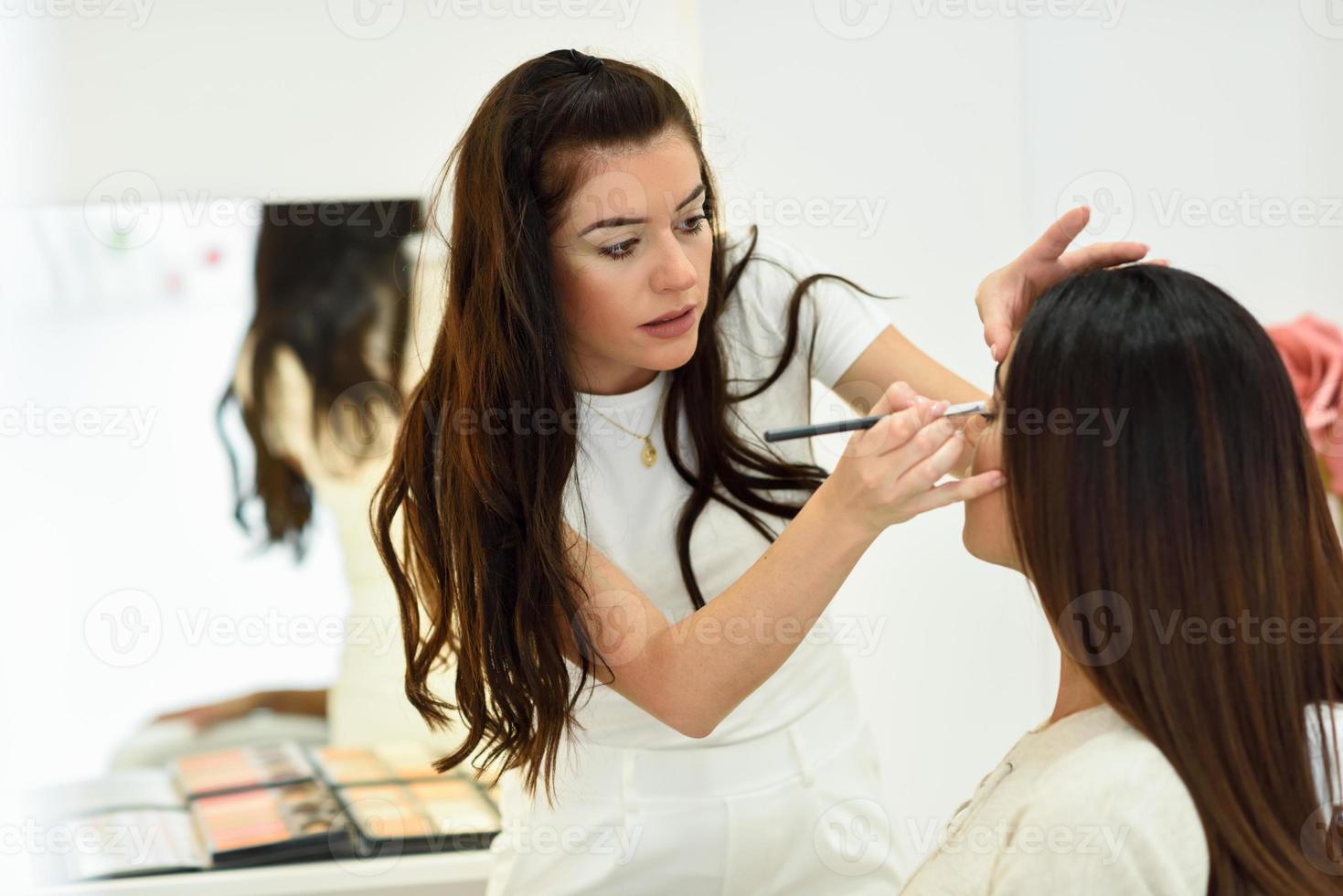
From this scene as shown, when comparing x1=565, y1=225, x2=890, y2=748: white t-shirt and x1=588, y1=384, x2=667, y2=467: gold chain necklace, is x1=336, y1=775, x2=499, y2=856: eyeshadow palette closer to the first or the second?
x1=565, y1=225, x2=890, y2=748: white t-shirt

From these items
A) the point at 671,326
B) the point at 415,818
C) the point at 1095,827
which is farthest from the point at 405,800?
the point at 1095,827

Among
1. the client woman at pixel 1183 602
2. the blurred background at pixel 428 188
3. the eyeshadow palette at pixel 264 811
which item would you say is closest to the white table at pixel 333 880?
the eyeshadow palette at pixel 264 811

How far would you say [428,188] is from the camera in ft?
7.49

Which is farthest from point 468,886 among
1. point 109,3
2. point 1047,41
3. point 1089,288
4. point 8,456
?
point 1047,41

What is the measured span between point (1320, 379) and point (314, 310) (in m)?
1.85

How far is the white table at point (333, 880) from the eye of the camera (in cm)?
210

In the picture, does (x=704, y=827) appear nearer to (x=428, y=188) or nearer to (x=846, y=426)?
(x=846, y=426)

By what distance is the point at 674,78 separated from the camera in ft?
7.30

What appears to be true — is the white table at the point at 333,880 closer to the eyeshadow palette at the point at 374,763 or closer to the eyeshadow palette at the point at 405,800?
the eyeshadow palette at the point at 405,800

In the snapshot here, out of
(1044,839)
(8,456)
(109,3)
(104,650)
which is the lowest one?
(104,650)

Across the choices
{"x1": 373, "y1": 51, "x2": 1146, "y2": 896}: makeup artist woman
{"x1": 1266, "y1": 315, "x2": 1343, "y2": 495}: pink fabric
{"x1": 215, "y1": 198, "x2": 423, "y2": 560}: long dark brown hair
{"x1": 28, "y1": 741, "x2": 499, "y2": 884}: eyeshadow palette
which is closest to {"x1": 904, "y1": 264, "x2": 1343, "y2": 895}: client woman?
{"x1": 373, "y1": 51, "x2": 1146, "y2": 896}: makeup artist woman

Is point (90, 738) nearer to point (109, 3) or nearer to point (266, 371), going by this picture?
point (266, 371)

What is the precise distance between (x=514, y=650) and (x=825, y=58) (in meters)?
1.30

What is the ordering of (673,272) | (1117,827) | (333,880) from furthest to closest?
(333,880) < (673,272) < (1117,827)
